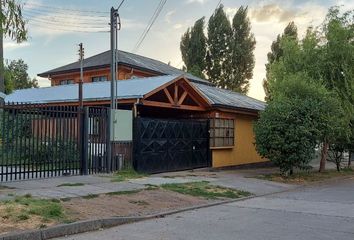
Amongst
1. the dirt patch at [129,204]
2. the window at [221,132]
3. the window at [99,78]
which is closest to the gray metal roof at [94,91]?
the window at [221,132]

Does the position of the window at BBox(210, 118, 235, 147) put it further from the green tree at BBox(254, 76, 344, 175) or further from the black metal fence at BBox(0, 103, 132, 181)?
the black metal fence at BBox(0, 103, 132, 181)

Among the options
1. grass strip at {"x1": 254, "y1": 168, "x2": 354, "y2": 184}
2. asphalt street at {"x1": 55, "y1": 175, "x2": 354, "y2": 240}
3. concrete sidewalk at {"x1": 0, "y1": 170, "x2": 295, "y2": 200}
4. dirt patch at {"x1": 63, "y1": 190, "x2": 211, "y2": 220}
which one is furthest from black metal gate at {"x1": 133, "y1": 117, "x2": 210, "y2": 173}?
asphalt street at {"x1": 55, "y1": 175, "x2": 354, "y2": 240}

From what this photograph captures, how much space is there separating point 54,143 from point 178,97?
7.58 m

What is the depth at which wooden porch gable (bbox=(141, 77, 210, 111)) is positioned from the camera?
19163mm

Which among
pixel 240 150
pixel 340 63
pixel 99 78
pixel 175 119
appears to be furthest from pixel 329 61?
pixel 99 78

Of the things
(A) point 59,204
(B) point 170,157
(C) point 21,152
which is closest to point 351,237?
(A) point 59,204

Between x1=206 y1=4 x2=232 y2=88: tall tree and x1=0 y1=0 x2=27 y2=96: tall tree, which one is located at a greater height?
x1=206 y1=4 x2=232 y2=88: tall tree

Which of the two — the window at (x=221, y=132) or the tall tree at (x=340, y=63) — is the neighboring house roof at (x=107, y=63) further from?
the tall tree at (x=340, y=63)

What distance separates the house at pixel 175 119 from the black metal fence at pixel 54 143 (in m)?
1.20

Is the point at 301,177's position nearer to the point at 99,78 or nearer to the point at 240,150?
the point at 240,150

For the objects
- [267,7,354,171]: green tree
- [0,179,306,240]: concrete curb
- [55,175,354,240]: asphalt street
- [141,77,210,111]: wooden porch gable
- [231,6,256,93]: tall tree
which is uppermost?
[231,6,256,93]: tall tree

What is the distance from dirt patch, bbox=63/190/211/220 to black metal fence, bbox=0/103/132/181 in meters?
3.24

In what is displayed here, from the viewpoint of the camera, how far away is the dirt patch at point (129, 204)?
957 centimetres

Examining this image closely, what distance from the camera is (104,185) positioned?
1326cm
